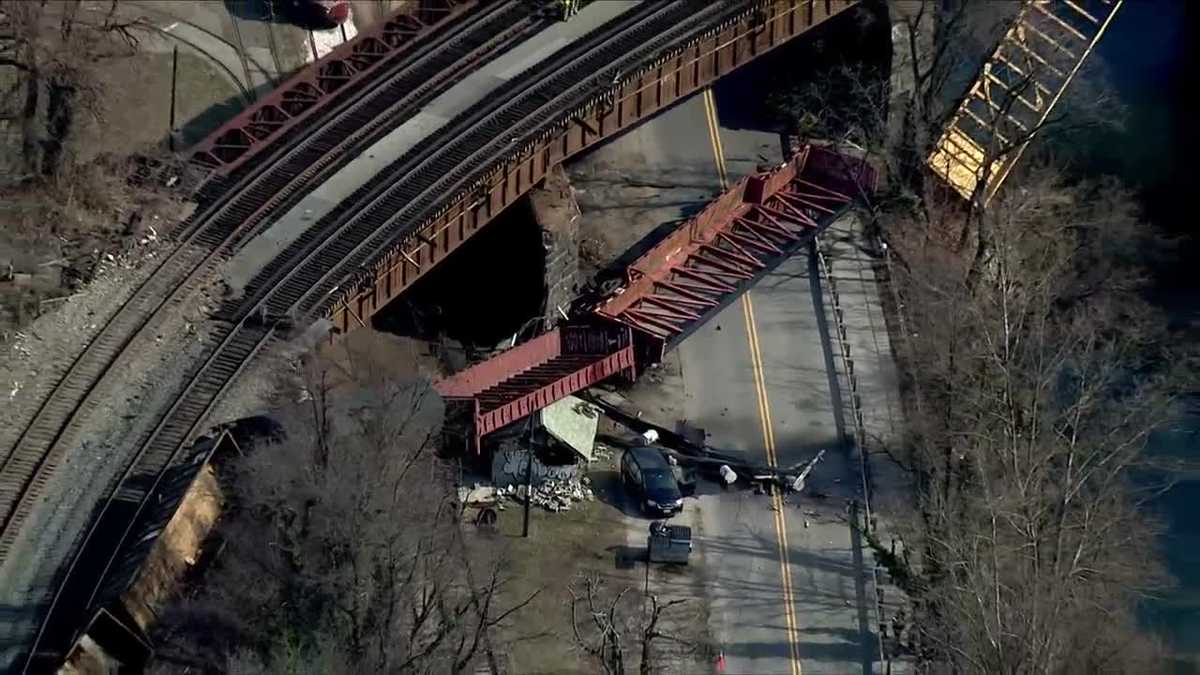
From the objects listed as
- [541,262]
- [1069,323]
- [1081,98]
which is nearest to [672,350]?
[541,262]

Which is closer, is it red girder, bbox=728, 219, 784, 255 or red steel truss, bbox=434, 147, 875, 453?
red steel truss, bbox=434, 147, 875, 453

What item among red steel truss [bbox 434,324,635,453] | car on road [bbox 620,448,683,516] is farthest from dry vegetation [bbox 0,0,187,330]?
car on road [bbox 620,448,683,516]

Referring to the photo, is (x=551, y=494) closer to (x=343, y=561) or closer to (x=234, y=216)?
(x=343, y=561)

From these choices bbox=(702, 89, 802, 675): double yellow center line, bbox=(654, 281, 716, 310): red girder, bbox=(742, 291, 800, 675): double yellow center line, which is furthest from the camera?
bbox=(654, 281, 716, 310): red girder

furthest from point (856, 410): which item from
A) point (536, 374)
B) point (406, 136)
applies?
point (406, 136)

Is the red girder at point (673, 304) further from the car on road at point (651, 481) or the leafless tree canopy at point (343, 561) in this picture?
the leafless tree canopy at point (343, 561)

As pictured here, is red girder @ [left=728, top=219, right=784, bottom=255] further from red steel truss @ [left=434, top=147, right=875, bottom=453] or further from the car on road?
the car on road
